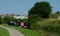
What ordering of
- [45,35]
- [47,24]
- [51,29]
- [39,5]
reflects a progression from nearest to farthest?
[51,29]
[47,24]
[45,35]
[39,5]

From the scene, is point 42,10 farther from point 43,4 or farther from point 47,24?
Answer: point 47,24

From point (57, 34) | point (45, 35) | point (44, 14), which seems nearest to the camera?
point (57, 34)

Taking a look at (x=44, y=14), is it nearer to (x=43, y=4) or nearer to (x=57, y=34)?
(x=43, y=4)

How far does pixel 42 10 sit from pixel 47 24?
54.0 meters

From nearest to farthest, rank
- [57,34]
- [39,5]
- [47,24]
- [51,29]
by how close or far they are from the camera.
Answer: [57,34] < [51,29] < [47,24] < [39,5]

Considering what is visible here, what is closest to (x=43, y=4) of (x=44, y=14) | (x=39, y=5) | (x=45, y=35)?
(x=39, y=5)

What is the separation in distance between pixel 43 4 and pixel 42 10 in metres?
6.50

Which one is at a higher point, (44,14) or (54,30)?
(54,30)

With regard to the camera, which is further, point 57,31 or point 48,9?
point 48,9

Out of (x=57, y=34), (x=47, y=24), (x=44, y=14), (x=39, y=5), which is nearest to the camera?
(x=57, y=34)

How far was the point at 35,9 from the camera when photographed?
72688 millimetres

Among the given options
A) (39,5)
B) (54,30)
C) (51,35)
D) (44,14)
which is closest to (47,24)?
(51,35)

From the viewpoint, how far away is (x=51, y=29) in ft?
52.6

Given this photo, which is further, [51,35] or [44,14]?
[44,14]
